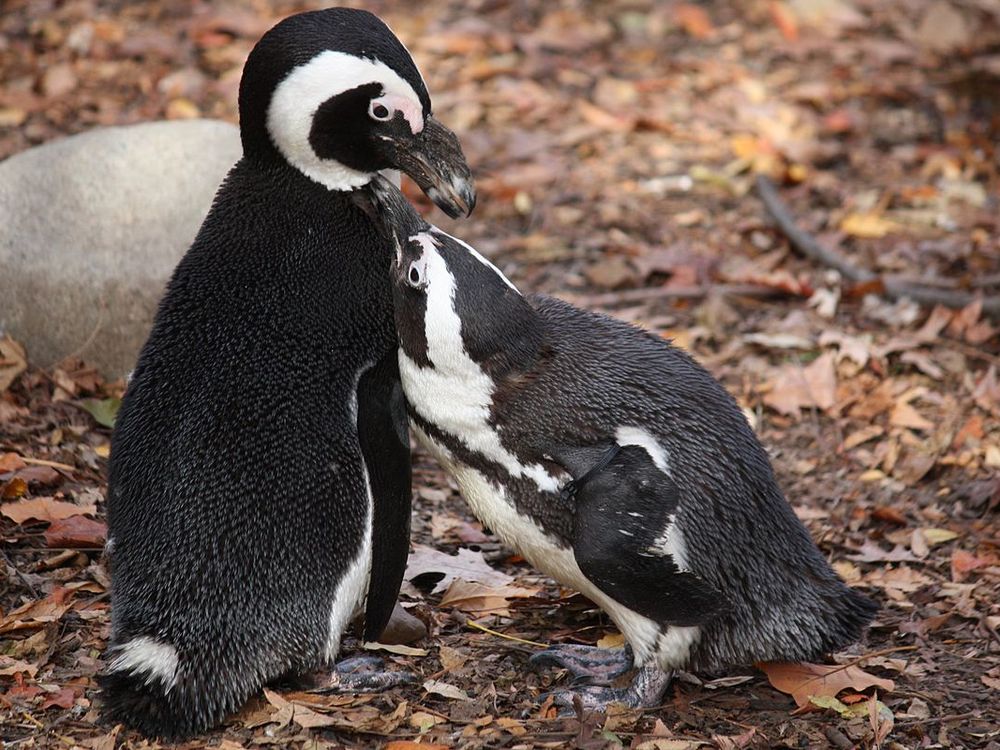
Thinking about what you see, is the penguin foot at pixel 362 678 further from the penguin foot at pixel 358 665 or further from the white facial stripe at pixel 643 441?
the white facial stripe at pixel 643 441

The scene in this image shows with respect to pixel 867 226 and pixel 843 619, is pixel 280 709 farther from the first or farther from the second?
pixel 867 226

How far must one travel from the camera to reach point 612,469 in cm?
302

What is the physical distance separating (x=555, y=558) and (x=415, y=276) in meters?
0.76

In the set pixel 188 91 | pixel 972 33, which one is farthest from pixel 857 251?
pixel 188 91

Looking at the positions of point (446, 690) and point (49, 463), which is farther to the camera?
point (49, 463)

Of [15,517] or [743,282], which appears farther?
[743,282]

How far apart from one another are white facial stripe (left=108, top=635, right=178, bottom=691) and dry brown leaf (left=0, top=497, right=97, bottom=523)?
3.09ft

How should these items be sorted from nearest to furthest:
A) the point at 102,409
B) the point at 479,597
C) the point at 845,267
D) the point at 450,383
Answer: the point at 450,383 < the point at 479,597 < the point at 102,409 < the point at 845,267

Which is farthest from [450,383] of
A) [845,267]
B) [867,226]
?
[867,226]

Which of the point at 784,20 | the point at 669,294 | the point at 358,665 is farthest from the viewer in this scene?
the point at 784,20

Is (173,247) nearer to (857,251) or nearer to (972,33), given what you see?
(857,251)

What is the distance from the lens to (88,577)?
3639 millimetres

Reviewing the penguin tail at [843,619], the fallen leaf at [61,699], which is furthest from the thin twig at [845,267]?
the fallen leaf at [61,699]

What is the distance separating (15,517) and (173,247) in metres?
1.34
